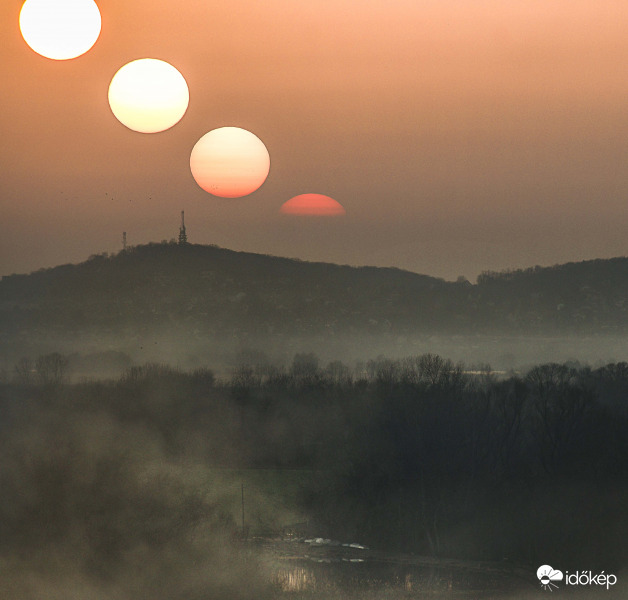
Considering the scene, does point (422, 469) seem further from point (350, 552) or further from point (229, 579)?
point (229, 579)

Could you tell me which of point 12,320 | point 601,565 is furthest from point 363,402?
point 12,320

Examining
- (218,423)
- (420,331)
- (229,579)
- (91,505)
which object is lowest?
(229,579)

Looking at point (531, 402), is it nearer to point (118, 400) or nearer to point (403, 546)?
point (403, 546)

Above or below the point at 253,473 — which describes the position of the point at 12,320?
above

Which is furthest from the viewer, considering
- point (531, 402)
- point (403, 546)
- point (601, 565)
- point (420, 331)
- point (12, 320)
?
point (420, 331)

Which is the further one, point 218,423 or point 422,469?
point 218,423

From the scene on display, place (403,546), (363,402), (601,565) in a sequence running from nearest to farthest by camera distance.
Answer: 1. (601,565)
2. (403,546)
3. (363,402)
